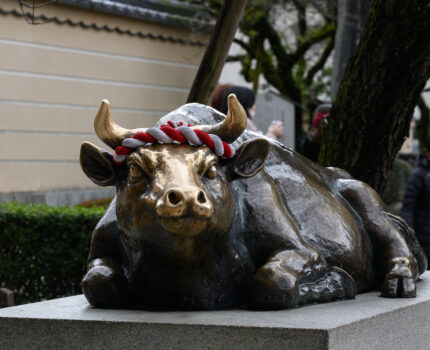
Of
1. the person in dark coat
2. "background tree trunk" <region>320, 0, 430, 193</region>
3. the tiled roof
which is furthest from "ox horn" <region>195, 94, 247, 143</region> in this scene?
the tiled roof

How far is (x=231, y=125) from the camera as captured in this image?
139 inches

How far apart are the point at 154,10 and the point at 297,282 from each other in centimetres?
1125

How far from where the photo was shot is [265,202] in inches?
150

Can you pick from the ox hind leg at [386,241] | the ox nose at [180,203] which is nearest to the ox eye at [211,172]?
the ox nose at [180,203]

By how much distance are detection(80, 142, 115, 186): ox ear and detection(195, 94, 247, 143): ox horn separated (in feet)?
1.39

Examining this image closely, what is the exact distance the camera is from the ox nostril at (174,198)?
10.3 feet

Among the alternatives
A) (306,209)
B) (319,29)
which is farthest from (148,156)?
(319,29)

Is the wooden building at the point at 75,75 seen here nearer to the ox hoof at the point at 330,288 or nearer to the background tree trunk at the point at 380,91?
the background tree trunk at the point at 380,91

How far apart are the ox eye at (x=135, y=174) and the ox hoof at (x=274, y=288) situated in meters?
0.67

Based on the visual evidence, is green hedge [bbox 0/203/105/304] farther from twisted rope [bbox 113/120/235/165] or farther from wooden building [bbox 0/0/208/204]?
wooden building [bbox 0/0/208/204]

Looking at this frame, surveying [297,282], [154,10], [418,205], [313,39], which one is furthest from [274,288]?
[313,39]

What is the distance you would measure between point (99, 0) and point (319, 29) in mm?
8398

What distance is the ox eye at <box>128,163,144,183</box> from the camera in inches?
134

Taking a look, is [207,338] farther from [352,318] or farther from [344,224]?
[344,224]
